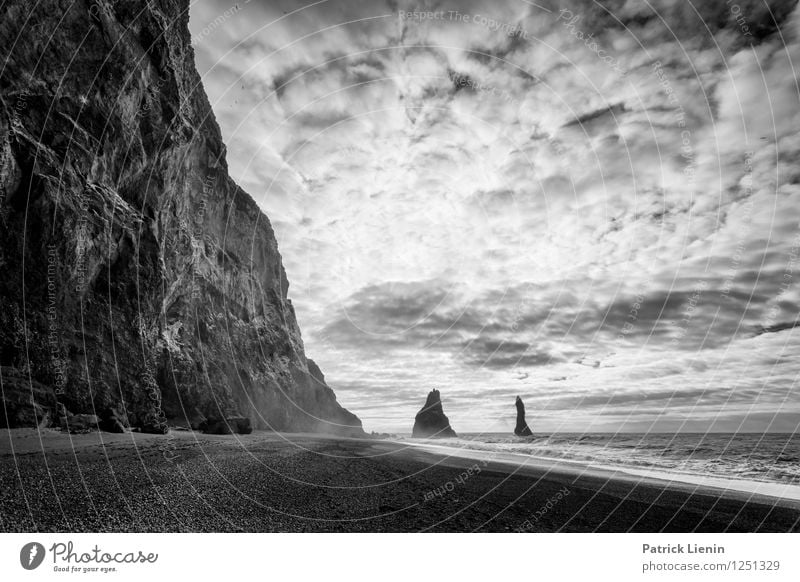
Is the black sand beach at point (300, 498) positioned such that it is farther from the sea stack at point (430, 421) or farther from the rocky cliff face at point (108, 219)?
the sea stack at point (430, 421)

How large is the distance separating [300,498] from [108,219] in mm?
21250

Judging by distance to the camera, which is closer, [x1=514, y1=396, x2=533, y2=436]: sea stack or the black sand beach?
the black sand beach

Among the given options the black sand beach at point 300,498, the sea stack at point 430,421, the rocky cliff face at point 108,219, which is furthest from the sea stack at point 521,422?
the black sand beach at point 300,498

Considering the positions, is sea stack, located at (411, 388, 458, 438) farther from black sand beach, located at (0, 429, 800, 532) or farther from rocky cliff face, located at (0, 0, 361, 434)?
black sand beach, located at (0, 429, 800, 532)

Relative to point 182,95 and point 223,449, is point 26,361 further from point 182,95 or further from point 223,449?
point 182,95

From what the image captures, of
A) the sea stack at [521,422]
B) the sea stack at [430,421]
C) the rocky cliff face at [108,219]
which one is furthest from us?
the sea stack at [430,421]

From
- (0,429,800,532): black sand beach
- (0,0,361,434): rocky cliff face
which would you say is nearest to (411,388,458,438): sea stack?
(0,0,361,434): rocky cliff face

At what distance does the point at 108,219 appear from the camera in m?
21.2

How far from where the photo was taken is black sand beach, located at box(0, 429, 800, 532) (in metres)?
7.44

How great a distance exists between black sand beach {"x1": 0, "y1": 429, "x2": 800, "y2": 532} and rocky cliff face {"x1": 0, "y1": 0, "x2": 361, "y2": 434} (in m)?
5.92

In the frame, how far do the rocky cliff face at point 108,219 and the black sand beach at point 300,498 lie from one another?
19.4ft

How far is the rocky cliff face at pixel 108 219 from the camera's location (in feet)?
51.6

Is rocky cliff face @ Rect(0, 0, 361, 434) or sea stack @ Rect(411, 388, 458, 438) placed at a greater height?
rocky cliff face @ Rect(0, 0, 361, 434)
